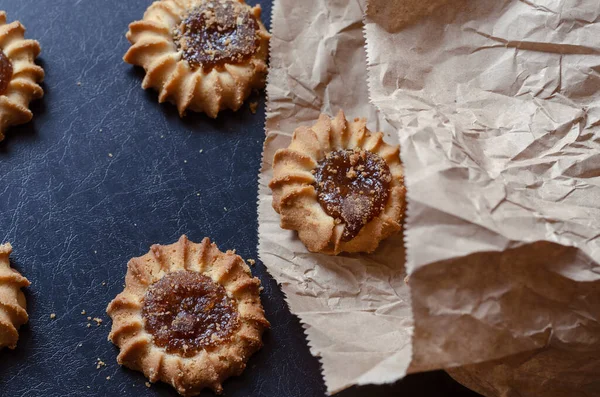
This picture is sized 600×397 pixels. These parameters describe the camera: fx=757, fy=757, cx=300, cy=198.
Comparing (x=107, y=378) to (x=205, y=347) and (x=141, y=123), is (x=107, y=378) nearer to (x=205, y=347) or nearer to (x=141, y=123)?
(x=205, y=347)

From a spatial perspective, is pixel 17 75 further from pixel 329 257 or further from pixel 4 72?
pixel 329 257

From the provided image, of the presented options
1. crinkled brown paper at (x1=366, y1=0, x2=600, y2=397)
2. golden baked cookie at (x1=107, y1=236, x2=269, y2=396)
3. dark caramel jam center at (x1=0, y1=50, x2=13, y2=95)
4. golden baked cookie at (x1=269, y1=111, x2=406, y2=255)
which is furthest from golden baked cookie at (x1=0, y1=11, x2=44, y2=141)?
crinkled brown paper at (x1=366, y1=0, x2=600, y2=397)

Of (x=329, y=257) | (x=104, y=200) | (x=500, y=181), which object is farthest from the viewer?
(x=104, y=200)

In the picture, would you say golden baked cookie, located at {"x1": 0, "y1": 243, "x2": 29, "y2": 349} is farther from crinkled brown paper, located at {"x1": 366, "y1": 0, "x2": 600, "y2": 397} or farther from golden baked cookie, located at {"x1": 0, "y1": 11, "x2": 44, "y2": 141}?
crinkled brown paper, located at {"x1": 366, "y1": 0, "x2": 600, "y2": 397}

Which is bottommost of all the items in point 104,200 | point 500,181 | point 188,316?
point 188,316

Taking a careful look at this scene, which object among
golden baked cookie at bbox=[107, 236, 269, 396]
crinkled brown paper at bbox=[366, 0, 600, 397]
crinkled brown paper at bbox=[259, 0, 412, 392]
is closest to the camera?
crinkled brown paper at bbox=[366, 0, 600, 397]

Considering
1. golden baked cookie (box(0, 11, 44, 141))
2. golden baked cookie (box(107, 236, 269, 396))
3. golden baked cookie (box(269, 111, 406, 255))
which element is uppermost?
golden baked cookie (box(0, 11, 44, 141))

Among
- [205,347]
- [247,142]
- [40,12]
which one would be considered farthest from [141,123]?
[205,347]

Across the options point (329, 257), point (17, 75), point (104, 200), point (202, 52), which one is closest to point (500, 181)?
point (329, 257)
